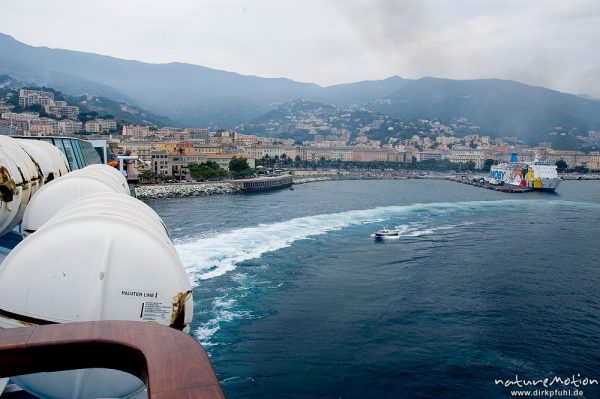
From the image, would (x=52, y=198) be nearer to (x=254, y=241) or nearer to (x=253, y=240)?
(x=254, y=241)

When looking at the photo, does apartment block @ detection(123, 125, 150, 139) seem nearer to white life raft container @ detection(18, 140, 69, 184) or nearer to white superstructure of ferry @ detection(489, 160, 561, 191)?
white superstructure of ferry @ detection(489, 160, 561, 191)

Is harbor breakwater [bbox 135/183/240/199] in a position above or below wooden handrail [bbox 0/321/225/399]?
below

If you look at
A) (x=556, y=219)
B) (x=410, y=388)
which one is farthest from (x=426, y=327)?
(x=556, y=219)

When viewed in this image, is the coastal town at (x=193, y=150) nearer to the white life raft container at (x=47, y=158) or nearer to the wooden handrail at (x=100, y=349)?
the white life raft container at (x=47, y=158)

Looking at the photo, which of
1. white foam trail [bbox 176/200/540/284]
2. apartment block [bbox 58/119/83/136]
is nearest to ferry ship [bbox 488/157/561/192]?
white foam trail [bbox 176/200/540/284]

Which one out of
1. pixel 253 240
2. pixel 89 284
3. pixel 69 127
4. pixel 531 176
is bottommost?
pixel 253 240

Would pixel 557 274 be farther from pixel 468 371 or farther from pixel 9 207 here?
pixel 9 207

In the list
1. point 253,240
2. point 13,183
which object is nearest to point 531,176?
point 253,240
